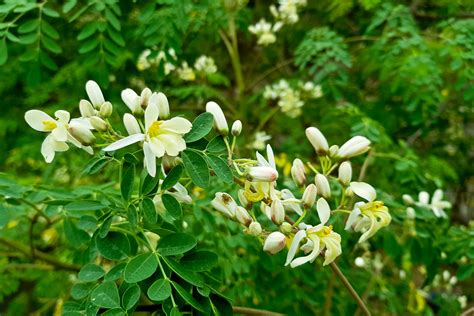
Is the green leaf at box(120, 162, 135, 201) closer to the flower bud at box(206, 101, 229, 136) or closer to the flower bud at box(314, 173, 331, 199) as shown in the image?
the flower bud at box(206, 101, 229, 136)

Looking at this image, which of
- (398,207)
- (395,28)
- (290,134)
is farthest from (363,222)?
(290,134)

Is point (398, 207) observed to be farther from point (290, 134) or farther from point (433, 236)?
point (290, 134)

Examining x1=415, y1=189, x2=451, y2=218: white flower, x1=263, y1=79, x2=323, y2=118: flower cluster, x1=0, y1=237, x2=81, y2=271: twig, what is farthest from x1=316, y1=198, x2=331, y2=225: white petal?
x1=263, y1=79, x2=323, y2=118: flower cluster

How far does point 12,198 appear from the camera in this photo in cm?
139

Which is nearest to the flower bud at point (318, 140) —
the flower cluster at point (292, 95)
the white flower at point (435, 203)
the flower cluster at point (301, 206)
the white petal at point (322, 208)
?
the flower cluster at point (301, 206)

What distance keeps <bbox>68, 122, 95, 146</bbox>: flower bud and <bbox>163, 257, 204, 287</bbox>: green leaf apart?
20 centimetres

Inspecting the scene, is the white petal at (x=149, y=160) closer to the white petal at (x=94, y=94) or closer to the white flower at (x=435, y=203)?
the white petal at (x=94, y=94)

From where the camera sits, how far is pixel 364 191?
38.7 inches

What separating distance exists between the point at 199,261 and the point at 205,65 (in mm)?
1620

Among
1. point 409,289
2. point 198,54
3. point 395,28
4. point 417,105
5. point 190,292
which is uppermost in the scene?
point 190,292

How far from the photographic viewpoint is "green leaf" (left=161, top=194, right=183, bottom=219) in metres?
0.94

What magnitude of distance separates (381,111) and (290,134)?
1.75ft

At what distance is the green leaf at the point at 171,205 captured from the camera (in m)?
0.94

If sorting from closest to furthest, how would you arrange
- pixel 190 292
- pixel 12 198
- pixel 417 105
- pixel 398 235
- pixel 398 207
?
1. pixel 190 292
2. pixel 12 198
3. pixel 398 207
4. pixel 398 235
5. pixel 417 105
